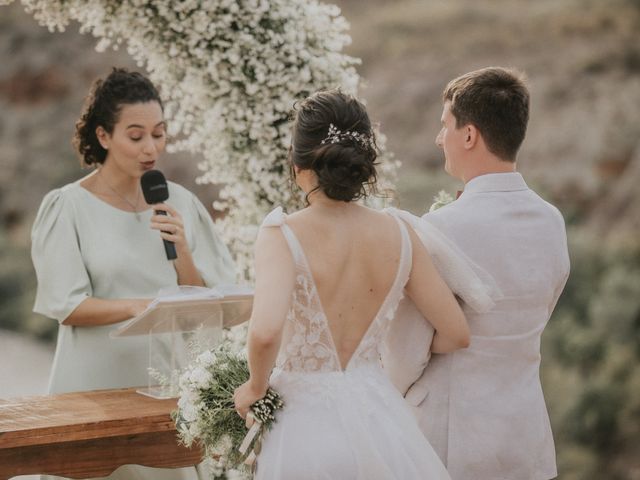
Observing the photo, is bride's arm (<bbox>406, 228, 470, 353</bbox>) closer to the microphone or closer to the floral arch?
the microphone

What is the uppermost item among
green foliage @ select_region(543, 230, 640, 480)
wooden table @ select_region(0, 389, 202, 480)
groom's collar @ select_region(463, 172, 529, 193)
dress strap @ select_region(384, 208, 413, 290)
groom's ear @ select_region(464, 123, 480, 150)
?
groom's ear @ select_region(464, 123, 480, 150)

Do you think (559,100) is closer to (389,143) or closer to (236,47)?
(389,143)

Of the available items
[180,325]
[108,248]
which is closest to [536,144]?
[108,248]

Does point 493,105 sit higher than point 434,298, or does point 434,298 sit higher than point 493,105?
point 493,105

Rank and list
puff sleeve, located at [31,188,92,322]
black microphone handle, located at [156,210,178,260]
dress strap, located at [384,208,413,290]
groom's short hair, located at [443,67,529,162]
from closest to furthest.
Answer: dress strap, located at [384,208,413,290]
groom's short hair, located at [443,67,529,162]
black microphone handle, located at [156,210,178,260]
puff sleeve, located at [31,188,92,322]

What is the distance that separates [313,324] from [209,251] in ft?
6.17

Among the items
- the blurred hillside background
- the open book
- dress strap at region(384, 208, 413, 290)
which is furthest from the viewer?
the blurred hillside background

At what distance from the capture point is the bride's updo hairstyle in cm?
274

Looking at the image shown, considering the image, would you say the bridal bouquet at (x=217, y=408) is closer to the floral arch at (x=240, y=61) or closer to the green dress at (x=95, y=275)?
the green dress at (x=95, y=275)

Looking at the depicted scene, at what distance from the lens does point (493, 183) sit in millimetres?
2969

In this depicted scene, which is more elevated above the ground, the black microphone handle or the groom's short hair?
the groom's short hair

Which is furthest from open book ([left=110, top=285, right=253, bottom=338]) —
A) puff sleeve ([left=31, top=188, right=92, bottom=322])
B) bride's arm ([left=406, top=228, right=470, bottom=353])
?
bride's arm ([left=406, top=228, right=470, bottom=353])

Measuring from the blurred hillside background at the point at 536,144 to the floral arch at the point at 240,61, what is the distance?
6.92m

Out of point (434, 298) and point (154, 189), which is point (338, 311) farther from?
point (154, 189)
